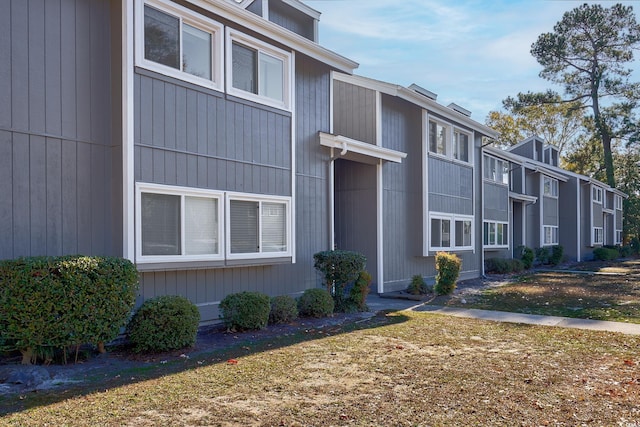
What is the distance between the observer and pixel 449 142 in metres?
17.6

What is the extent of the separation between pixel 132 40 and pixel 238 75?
2335mm

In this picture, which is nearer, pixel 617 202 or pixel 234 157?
pixel 234 157

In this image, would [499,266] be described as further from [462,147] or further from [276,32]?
[276,32]

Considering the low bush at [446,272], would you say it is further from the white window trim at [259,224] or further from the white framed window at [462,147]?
the white window trim at [259,224]

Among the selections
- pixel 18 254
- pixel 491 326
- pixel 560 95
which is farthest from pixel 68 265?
pixel 560 95

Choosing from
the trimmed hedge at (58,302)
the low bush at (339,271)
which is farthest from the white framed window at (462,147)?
the trimmed hedge at (58,302)

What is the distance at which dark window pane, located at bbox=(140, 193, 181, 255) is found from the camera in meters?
8.17

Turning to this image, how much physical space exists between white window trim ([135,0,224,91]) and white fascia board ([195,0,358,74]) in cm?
23

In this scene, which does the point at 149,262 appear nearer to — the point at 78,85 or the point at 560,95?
the point at 78,85

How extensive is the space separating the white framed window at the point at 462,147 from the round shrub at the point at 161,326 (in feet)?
42.4

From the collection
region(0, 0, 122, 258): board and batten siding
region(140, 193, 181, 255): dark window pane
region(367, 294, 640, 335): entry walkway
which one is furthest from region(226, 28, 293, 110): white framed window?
region(367, 294, 640, 335): entry walkway

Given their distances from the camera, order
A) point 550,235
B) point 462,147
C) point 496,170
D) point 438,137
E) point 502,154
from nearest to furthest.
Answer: point 438,137 → point 462,147 → point 496,170 → point 502,154 → point 550,235

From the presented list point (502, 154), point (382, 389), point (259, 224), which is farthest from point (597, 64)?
point (382, 389)

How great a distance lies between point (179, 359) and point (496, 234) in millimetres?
18486
